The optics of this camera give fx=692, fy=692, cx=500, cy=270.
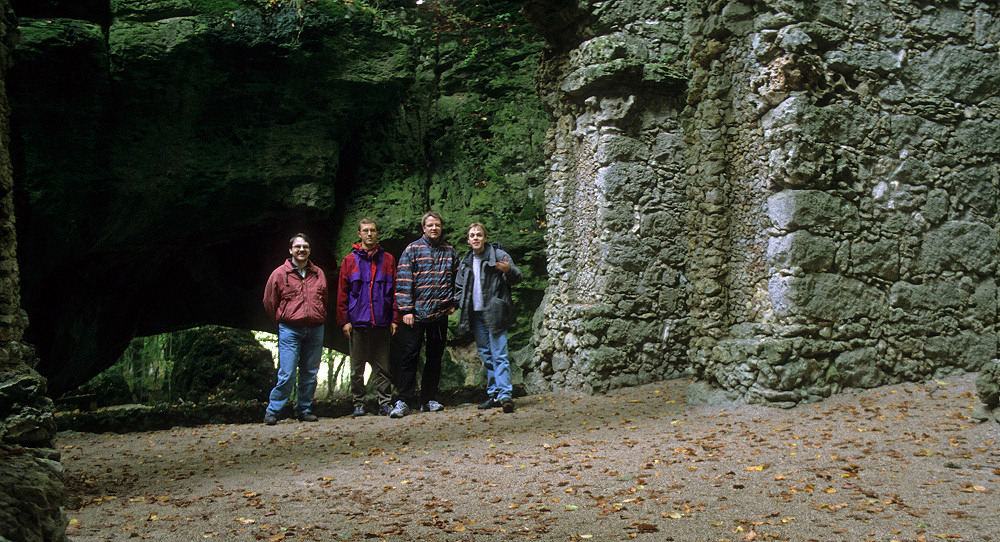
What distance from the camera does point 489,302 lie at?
23.3ft

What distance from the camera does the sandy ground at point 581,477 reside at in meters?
3.32

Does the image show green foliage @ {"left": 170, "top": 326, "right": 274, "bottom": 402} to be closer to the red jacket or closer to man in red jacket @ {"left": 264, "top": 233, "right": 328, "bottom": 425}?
man in red jacket @ {"left": 264, "top": 233, "right": 328, "bottom": 425}

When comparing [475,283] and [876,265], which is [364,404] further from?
[876,265]

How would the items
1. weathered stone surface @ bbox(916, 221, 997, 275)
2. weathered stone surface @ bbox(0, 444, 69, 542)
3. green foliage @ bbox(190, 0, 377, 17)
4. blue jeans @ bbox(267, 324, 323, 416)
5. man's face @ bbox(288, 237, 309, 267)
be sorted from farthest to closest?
green foliage @ bbox(190, 0, 377, 17) < man's face @ bbox(288, 237, 309, 267) < blue jeans @ bbox(267, 324, 323, 416) < weathered stone surface @ bbox(916, 221, 997, 275) < weathered stone surface @ bbox(0, 444, 69, 542)

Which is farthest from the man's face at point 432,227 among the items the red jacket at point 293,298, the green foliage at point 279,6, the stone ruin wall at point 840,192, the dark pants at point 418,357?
the green foliage at point 279,6

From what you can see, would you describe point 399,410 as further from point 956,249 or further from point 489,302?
point 956,249

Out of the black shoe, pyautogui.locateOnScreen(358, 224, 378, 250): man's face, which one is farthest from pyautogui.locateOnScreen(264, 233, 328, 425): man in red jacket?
the black shoe

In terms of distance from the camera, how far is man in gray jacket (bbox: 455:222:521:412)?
7105mm

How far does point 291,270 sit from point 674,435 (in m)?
4.10

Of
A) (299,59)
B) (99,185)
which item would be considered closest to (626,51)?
(299,59)

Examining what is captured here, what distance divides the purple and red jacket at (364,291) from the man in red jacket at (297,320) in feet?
0.84

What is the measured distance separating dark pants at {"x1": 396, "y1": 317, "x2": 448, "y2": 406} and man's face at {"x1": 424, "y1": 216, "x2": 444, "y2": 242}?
0.87 metres

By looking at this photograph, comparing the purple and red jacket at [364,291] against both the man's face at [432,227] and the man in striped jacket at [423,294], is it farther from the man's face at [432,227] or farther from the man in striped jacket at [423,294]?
the man's face at [432,227]

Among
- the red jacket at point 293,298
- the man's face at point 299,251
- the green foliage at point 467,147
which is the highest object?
the green foliage at point 467,147
